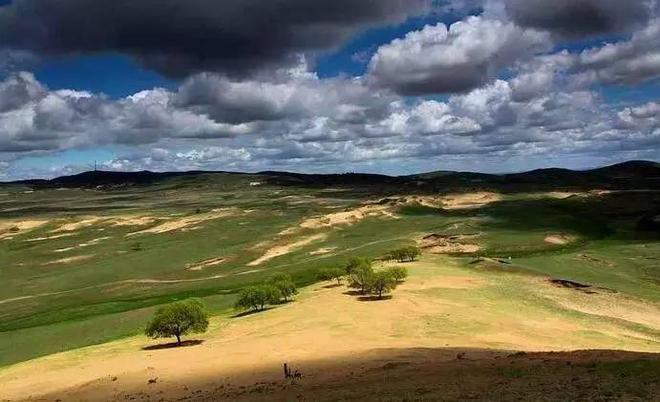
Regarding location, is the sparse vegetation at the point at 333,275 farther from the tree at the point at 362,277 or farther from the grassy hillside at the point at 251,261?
the tree at the point at 362,277

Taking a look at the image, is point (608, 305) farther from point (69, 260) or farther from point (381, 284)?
point (69, 260)

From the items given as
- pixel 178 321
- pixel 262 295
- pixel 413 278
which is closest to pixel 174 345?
pixel 178 321

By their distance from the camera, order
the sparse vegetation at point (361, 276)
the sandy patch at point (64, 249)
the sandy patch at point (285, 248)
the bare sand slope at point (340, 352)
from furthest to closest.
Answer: the sandy patch at point (64, 249) → the sandy patch at point (285, 248) → the sparse vegetation at point (361, 276) → the bare sand slope at point (340, 352)

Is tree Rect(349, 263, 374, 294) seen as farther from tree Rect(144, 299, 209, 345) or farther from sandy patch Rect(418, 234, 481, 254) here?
sandy patch Rect(418, 234, 481, 254)

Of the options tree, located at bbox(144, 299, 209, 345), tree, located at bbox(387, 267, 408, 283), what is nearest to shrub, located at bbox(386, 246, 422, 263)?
tree, located at bbox(387, 267, 408, 283)

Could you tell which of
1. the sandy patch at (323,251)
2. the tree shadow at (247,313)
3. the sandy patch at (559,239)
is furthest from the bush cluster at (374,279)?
the sandy patch at (559,239)

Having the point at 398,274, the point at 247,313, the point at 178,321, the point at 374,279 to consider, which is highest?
the point at 374,279
